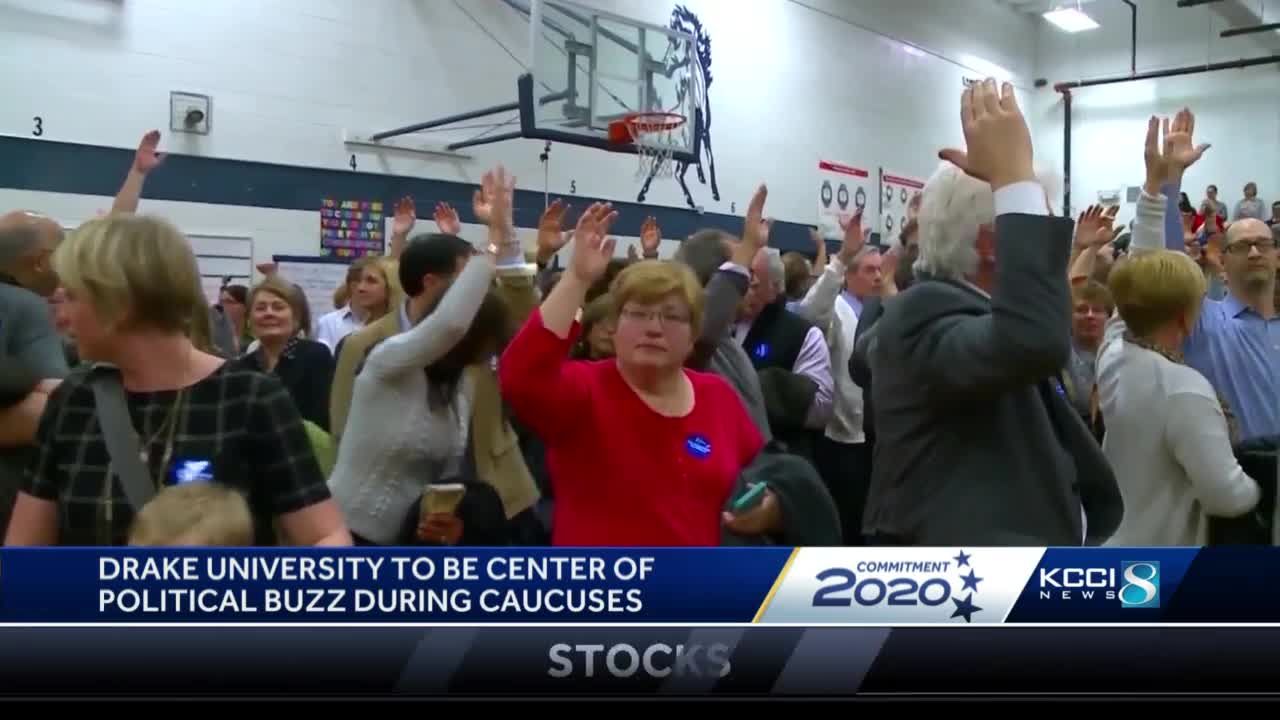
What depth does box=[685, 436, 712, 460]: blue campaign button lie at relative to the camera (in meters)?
1.77

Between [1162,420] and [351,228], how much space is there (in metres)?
7.25

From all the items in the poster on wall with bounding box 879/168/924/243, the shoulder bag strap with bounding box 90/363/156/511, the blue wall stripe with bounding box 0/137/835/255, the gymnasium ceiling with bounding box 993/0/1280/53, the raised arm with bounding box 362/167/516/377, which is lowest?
the shoulder bag strap with bounding box 90/363/156/511

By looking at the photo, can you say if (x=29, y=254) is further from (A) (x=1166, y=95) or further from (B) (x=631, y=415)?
(A) (x=1166, y=95)

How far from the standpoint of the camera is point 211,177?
7.44 meters

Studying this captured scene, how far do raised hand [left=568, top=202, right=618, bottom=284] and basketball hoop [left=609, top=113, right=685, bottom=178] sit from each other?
21.3ft

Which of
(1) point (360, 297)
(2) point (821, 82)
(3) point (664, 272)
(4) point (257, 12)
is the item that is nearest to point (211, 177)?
(4) point (257, 12)

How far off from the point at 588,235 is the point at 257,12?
6.83m

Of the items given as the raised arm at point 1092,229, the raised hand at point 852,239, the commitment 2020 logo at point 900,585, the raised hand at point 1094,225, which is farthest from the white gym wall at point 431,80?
the commitment 2020 logo at point 900,585

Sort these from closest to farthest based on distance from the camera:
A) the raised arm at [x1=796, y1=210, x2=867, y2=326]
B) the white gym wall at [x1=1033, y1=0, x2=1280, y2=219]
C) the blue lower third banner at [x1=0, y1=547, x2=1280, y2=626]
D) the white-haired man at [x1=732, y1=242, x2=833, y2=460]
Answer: the blue lower third banner at [x1=0, y1=547, x2=1280, y2=626]
the white-haired man at [x1=732, y1=242, x2=833, y2=460]
the raised arm at [x1=796, y1=210, x2=867, y2=326]
the white gym wall at [x1=1033, y1=0, x2=1280, y2=219]

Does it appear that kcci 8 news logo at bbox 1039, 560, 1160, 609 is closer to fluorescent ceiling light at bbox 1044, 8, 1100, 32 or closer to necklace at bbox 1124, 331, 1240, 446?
necklace at bbox 1124, 331, 1240, 446

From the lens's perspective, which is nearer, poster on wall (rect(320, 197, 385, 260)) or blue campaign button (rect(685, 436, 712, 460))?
blue campaign button (rect(685, 436, 712, 460))

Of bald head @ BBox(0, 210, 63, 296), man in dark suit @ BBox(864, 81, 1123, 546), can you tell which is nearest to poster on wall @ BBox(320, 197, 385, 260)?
bald head @ BBox(0, 210, 63, 296)

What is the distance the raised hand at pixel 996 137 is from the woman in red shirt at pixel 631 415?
2.03 feet

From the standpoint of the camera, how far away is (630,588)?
3.70 ft
